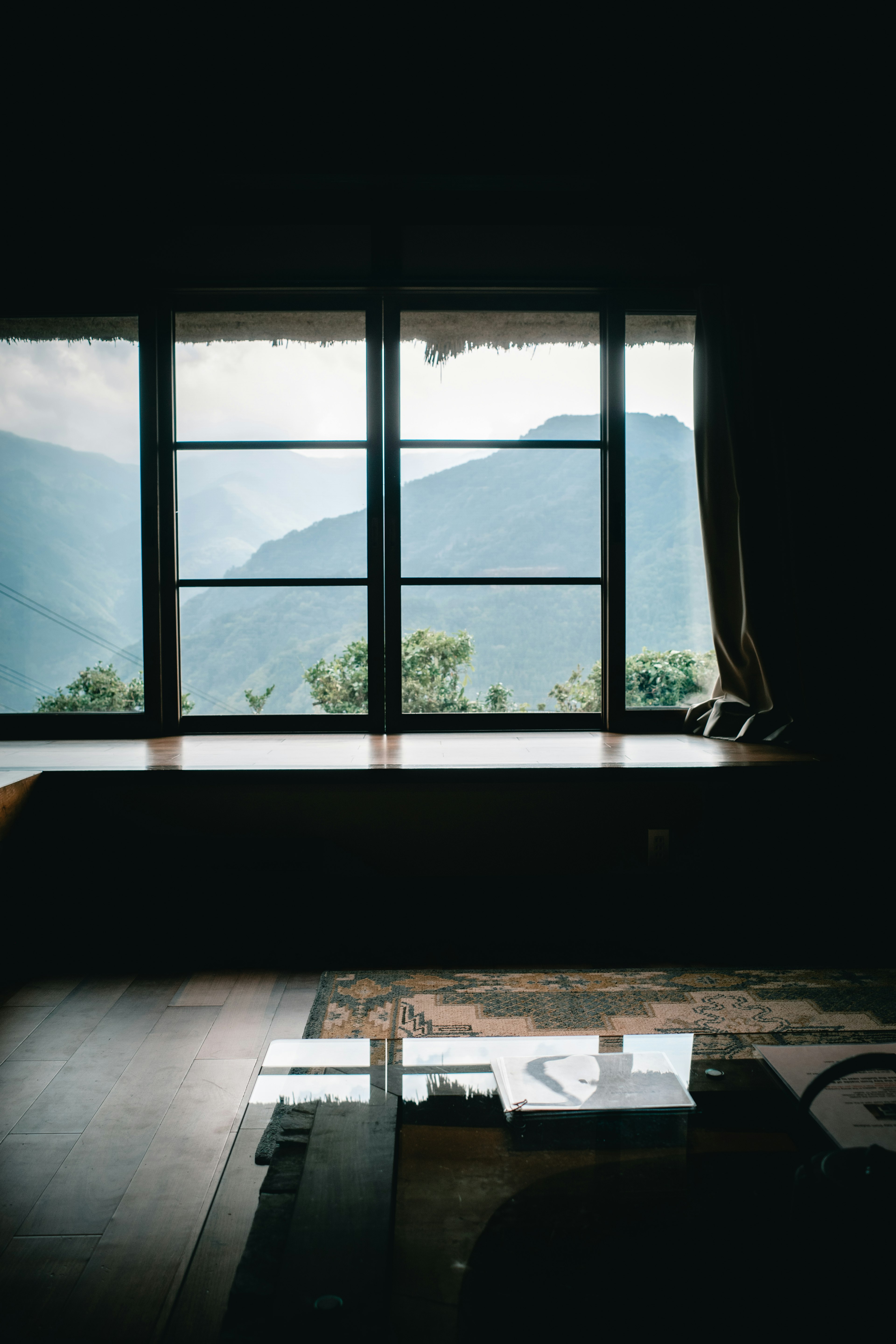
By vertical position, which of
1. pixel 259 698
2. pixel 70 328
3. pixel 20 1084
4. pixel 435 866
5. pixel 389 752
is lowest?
pixel 20 1084

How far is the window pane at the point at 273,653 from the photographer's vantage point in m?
3.51

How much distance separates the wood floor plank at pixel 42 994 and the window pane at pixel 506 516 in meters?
2.04

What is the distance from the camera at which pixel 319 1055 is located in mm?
1231

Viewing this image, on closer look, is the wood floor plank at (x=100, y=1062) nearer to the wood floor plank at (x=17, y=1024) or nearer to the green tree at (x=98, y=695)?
the wood floor plank at (x=17, y=1024)

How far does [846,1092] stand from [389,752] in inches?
79.8

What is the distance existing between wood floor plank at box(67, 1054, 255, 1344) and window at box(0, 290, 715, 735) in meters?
1.96

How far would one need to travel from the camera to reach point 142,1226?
128 centimetres

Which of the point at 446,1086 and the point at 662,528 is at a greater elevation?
the point at 662,528

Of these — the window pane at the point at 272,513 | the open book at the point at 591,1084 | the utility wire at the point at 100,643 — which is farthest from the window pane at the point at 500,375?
the open book at the point at 591,1084


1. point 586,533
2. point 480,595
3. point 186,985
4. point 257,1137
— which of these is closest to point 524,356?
point 586,533

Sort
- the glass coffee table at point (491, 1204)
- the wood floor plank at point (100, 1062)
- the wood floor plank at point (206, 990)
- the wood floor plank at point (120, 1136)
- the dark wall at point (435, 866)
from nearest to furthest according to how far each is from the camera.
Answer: the glass coffee table at point (491, 1204) < the wood floor plank at point (120, 1136) < the wood floor plank at point (100, 1062) < the wood floor plank at point (206, 990) < the dark wall at point (435, 866)

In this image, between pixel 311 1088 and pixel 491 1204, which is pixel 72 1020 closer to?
pixel 311 1088

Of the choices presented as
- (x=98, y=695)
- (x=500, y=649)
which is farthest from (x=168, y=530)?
(x=500, y=649)

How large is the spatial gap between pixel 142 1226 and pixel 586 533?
2963 millimetres
